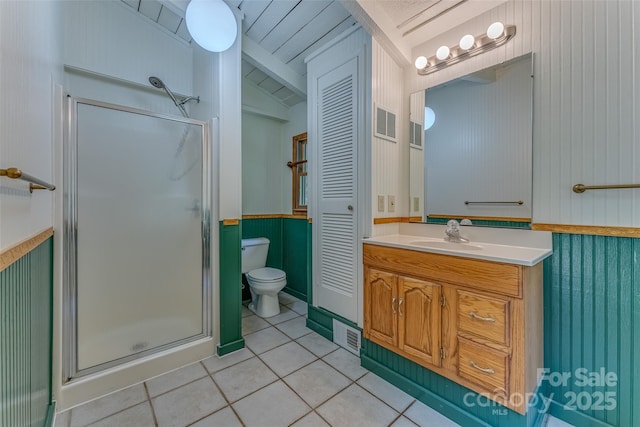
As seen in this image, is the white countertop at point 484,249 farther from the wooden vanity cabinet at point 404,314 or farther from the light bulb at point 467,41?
the light bulb at point 467,41

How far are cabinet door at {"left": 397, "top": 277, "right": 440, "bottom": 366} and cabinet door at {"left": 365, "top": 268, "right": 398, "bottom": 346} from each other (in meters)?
0.05

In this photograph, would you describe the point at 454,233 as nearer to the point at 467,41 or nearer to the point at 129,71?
the point at 467,41

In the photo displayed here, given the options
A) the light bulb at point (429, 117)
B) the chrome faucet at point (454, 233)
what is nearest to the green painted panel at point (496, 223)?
the chrome faucet at point (454, 233)

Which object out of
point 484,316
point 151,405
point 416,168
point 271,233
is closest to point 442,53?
point 416,168

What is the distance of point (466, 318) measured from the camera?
1.26 metres

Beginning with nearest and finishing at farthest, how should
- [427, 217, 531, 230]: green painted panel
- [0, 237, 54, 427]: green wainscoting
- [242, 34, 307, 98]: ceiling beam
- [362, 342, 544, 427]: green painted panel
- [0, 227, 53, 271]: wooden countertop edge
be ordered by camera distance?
[0, 227, 53, 271]: wooden countertop edge < [0, 237, 54, 427]: green wainscoting < [362, 342, 544, 427]: green painted panel < [427, 217, 531, 230]: green painted panel < [242, 34, 307, 98]: ceiling beam

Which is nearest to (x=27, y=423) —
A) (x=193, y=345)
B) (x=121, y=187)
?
(x=193, y=345)

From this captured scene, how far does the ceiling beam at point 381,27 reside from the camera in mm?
1553

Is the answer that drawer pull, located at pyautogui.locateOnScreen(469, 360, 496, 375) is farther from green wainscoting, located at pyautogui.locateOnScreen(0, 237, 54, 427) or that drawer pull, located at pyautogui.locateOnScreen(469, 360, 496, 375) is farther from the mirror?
green wainscoting, located at pyautogui.locateOnScreen(0, 237, 54, 427)

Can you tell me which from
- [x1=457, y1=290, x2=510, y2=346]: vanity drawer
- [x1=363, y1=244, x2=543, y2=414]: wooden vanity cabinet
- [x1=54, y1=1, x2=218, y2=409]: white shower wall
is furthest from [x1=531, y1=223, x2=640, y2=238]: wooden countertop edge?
[x1=54, y1=1, x2=218, y2=409]: white shower wall

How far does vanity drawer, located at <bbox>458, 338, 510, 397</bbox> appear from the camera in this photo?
115 cm

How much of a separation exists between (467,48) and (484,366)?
5.81ft

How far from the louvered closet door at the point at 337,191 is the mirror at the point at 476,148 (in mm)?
462

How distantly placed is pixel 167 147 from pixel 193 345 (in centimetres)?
137
